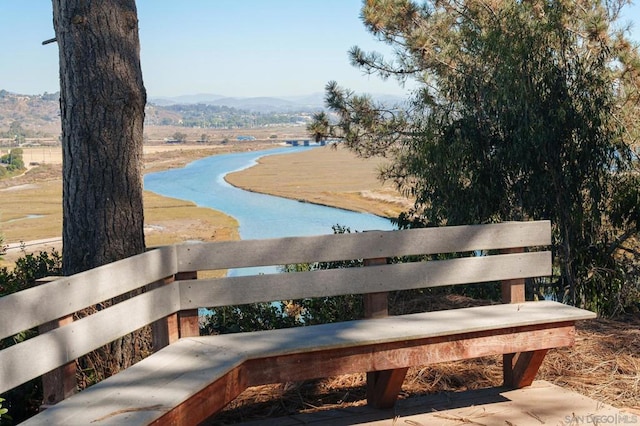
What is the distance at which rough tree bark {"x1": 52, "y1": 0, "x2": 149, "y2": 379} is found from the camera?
453cm

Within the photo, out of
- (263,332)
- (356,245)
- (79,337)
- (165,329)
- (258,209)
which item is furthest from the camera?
(258,209)

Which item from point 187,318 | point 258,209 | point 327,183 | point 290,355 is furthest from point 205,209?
point 290,355

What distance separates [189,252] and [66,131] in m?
1.46

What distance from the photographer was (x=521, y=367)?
4.35 m

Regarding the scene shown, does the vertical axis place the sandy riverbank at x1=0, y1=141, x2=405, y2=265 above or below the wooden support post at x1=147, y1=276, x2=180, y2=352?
below

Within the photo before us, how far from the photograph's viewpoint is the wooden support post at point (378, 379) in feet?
13.3

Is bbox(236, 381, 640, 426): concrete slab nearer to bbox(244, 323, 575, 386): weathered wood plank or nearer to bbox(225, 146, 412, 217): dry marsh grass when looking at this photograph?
bbox(244, 323, 575, 386): weathered wood plank

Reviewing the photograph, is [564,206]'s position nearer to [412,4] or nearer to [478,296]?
[478,296]

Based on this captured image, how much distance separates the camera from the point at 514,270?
436 centimetres

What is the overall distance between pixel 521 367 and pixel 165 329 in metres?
2.07

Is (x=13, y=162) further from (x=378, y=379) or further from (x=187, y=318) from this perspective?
(x=378, y=379)

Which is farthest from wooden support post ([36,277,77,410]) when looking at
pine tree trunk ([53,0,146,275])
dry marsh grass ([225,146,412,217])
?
dry marsh grass ([225,146,412,217])

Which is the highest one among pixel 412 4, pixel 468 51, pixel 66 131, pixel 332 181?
pixel 412 4

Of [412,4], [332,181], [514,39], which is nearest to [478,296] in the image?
[514,39]
